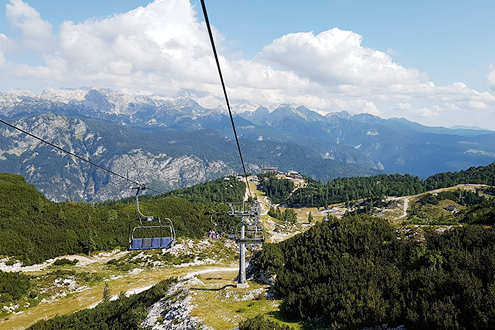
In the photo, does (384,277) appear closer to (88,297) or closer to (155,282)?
(155,282)

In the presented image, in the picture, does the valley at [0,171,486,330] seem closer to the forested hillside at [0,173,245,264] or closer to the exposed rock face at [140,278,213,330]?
the exposed rock face at [140,278,213,330]

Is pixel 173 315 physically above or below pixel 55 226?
above

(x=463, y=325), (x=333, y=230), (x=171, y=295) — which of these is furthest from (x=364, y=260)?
(x=171, y=295)

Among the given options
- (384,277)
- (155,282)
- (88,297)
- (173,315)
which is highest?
(384,277)

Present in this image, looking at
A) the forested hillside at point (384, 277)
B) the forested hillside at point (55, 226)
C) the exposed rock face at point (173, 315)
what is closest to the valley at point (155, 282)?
the exposed rock face at point (173, 315)

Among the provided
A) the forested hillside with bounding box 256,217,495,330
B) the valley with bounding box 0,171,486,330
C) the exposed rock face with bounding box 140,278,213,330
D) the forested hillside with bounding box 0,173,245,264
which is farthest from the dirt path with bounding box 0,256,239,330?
the forested hillside with bounding box 0,173,245,264

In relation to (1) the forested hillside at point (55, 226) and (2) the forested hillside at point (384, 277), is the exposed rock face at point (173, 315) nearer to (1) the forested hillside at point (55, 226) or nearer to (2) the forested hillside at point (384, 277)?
(2) the forested hillside at point (384, 277)

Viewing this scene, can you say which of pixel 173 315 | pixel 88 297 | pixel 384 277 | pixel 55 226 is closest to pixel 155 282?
pixel 88 297

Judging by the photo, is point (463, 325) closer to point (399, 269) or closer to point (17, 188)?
point (399, 269)
